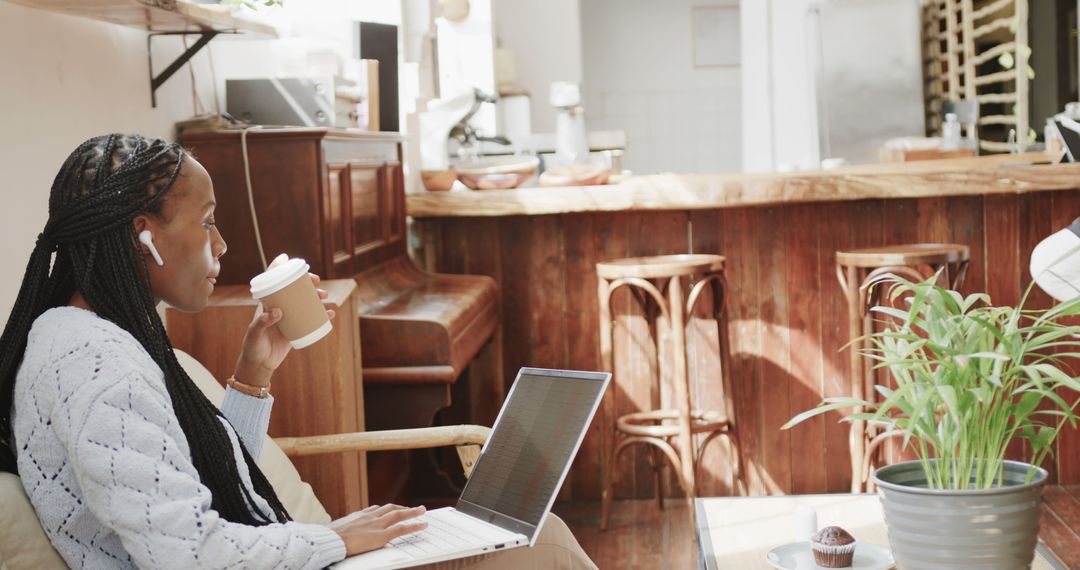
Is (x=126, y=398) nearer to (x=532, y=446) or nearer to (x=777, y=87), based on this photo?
(x=532, y=446)

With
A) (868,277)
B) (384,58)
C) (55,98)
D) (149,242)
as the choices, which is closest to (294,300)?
(149,242)

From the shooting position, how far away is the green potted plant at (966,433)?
155 centimetres

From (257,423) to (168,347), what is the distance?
0.35 m

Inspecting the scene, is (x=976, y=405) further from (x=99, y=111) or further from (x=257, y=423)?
(x=99, y=111)

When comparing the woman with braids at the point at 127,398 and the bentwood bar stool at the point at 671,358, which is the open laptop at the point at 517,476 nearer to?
the woman with braids at the point at 127,398

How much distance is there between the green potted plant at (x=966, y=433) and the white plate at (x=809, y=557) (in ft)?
0.54

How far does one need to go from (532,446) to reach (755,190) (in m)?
2.05

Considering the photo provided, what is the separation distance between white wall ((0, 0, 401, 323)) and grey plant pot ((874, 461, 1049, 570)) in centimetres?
149

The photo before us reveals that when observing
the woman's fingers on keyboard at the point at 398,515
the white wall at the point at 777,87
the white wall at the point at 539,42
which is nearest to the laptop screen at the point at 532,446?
the woman's fingers on keyboard at the point at 398,515

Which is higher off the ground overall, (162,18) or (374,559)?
(162,18)

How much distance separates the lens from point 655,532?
363 centimetres

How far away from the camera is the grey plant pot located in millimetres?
1547

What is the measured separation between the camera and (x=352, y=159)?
10.4 feet

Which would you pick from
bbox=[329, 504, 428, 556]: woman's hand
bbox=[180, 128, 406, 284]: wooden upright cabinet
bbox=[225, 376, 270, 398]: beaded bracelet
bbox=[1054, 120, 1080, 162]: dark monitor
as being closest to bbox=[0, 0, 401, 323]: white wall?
bbox=[180, 128, 406, 284]: wooden upright cabinet
